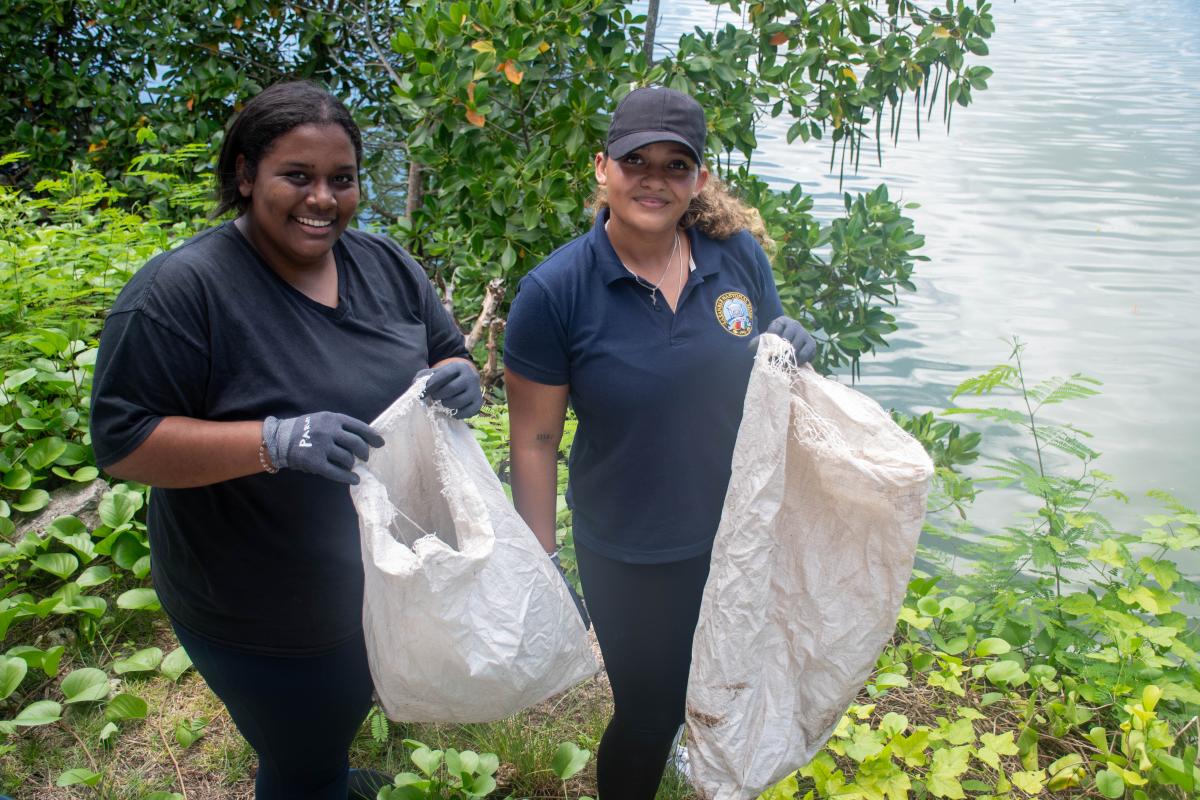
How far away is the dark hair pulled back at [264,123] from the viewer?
1.63 metres

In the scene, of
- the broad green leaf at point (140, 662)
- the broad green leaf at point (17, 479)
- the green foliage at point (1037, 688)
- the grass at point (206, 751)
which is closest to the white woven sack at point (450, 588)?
the grass at point (206, 751)

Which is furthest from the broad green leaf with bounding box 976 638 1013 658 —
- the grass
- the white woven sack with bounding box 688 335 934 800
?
the white woven sack with bounding box 688 335 934 800

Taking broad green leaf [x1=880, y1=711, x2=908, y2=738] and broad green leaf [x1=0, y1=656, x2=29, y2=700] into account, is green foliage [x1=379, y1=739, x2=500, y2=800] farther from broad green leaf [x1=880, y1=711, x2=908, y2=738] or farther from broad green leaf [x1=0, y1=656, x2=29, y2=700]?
broad green leaf [x1=0, y1=656, x2=29, y2=700]

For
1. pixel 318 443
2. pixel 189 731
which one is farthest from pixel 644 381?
pixel 189 731

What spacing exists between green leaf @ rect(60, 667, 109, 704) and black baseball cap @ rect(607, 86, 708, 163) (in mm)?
2080

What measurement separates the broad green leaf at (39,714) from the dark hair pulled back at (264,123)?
1669 millimetres

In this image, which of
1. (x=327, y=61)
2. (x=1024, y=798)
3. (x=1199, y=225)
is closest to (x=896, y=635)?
(x=1024, y=798)

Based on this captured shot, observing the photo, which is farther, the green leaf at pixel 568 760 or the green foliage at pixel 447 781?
the green leaf at pixel 568 760

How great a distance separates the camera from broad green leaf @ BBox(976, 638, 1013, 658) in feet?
9.70

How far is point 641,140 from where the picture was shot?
73.7 inches

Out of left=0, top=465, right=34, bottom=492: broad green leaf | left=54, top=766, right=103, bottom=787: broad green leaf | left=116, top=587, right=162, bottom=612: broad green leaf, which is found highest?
left=0, top=465, right=34, bottom=492: broad green leaf

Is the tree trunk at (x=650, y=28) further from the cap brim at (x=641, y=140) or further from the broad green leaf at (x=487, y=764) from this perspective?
the broad green leaf at (x=487, y=764)

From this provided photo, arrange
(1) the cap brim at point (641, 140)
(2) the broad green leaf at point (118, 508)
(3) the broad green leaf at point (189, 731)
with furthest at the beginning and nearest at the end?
(2) the broad green leaf at point (118, 508)
(3) the broad green leaf at point (189, 731)
(1) the cap brim at point (641, 140)

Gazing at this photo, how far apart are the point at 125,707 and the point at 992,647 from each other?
A: 8.20 feet
